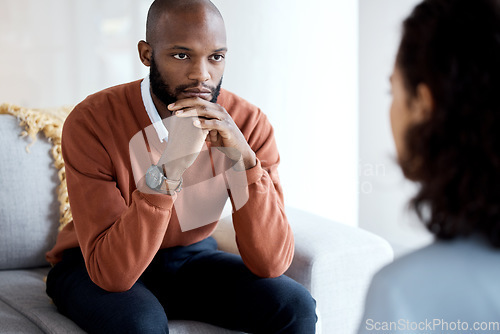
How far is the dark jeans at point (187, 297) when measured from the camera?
1.23 meters

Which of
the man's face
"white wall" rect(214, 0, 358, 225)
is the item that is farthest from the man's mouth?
"white wall" rect(214, 0, 358, 225)

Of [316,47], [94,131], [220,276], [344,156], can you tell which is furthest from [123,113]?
[344,156]

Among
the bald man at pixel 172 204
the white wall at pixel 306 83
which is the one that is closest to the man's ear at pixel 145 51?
the bald man at pixel 172 204

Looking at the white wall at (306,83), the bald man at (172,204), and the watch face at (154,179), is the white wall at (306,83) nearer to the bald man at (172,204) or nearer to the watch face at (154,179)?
the bald man at (172,204)

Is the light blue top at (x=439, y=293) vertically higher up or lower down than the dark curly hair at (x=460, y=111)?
lower down

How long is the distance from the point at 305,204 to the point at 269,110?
51cm

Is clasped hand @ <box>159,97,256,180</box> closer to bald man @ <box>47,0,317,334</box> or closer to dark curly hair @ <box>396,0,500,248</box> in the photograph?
bald man @ <box>47,0,317,334</box>

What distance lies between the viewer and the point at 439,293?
2.10ft

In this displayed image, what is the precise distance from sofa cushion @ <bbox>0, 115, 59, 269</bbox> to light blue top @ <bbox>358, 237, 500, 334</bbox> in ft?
4.23

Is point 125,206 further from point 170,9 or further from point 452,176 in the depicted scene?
point 452,176

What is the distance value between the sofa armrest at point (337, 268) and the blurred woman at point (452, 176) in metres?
0.84

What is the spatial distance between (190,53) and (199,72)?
5 cm

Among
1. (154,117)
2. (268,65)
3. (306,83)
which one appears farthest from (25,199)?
(306,83)

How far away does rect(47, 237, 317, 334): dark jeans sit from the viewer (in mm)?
1232
